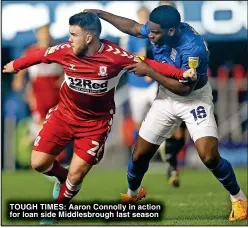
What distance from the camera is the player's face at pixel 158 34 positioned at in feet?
34.6

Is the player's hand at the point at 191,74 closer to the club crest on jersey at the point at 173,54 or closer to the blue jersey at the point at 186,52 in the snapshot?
the blue jersey at the point at 186,52

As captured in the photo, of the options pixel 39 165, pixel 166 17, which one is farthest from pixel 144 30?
pixel 39 165

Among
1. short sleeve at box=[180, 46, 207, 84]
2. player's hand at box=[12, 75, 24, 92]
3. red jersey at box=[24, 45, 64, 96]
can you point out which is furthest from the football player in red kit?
player's hand at box=[12, 75, 24, 92]

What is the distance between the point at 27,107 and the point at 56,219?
9.29m

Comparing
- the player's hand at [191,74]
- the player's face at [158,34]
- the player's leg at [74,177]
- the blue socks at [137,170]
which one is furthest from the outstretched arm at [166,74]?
the player's leg at [74,177]

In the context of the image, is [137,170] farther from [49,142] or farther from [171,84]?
[171,84]

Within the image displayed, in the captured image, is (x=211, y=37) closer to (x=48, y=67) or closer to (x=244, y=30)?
(x=244, y=30)

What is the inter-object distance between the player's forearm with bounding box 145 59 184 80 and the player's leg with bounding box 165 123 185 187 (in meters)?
3.30

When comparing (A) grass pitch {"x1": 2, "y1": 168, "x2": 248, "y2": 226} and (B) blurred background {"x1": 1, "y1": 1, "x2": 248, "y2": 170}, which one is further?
(B) blurred background {"x1": 1, "y1": 1, "x2": 248, "y2": 170}

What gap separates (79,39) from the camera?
10453mm

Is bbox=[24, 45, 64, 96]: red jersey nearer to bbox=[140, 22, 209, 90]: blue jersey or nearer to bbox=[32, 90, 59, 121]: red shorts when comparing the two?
bbox=[32, 90, 59, 121]: red shorts

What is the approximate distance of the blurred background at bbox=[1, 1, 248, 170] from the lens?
763 inches

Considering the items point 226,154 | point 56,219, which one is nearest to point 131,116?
point 226,154

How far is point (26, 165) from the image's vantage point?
19.3 m
